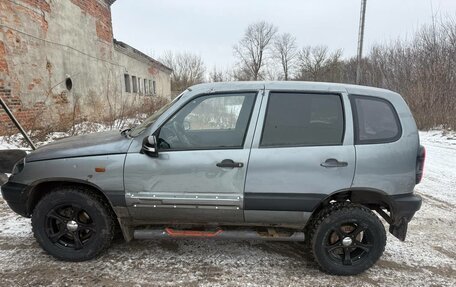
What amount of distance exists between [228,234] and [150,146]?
112 cm

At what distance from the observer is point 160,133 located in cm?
288

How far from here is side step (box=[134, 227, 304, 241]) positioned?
296 centimetres

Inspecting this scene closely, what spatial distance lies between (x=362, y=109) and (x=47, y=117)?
10244 mm

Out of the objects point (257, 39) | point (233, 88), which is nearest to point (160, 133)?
point (233, 88)

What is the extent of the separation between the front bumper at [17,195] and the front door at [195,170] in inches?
42.3

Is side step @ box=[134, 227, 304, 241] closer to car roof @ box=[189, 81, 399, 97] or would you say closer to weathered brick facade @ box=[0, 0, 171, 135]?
car roof @ box=[189, 81, 399, 97]

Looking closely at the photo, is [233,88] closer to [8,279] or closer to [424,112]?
[8,279]

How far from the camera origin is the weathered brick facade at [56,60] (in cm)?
849

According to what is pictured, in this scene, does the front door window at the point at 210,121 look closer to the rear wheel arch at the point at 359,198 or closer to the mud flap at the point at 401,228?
the rear wheel arch at the point at 359,198

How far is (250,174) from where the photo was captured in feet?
9.19

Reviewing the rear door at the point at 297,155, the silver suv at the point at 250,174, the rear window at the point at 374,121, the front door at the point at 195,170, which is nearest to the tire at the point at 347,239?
the silver suv at the point at 250,174

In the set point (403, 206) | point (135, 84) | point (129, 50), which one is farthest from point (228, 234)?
point (135, 84)

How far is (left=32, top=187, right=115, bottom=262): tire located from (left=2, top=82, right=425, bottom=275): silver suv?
11 mm

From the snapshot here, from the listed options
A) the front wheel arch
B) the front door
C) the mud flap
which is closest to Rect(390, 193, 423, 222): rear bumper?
the mud flap
